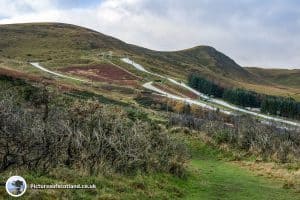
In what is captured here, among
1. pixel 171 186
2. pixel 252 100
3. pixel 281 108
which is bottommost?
pixel 281 108

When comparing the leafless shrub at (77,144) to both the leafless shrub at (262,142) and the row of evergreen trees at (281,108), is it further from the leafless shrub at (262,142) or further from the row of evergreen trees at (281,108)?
the row of evergreen trees at (281,108)

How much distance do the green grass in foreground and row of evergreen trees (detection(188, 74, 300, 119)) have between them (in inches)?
4009

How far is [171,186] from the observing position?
1593cm

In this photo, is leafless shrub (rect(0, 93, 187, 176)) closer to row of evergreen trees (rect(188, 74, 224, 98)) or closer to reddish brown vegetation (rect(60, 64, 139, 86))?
reddish brown vegetation (rect(60, 64, 139, 86))

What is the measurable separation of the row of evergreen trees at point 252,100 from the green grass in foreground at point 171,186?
102 metres

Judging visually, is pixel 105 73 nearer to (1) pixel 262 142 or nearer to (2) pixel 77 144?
(1) pixel 262 142

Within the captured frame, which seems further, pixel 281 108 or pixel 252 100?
pixel 252 100

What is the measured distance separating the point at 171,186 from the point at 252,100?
12557 cm

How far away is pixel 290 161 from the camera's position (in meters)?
27.5

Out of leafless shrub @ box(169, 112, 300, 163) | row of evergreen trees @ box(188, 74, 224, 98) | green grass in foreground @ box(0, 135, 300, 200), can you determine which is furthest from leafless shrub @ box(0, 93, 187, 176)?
row of evergreen trees @ box(188, 74, 224, 98)

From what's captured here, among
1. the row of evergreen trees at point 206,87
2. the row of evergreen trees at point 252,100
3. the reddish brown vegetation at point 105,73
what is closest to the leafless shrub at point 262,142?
the row of evergreen trees at point 252,100

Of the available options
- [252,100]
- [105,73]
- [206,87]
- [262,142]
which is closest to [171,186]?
[262,142]

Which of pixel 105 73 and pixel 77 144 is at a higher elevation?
pixel 105 73

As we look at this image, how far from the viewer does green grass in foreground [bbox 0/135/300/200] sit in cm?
1185
